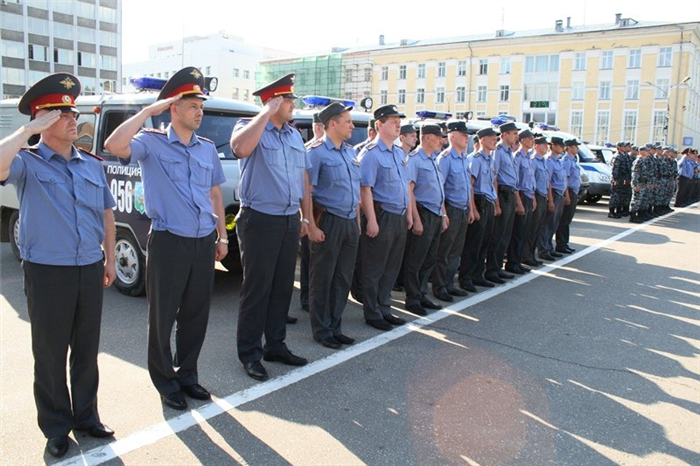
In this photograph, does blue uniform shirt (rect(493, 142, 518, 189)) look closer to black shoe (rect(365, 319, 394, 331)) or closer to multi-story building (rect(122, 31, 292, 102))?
black shoe (rect(365, 319, 394, 331))

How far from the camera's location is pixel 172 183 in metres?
3.67

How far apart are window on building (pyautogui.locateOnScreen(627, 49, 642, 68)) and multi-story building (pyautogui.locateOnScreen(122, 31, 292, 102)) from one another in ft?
170

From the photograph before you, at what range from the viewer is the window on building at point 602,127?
6153cm

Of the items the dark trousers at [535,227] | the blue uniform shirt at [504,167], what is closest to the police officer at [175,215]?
the blue uniform shirt at [504,167]

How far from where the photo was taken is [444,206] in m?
6.70

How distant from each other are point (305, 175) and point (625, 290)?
4743 millimetres

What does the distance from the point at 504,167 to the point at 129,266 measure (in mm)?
4696

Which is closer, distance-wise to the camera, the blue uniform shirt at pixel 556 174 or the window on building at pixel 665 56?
the blue uniform shirt at pixel 556 174

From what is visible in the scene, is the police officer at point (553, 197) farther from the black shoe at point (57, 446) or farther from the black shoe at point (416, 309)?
the black shoe at point (57, 446)

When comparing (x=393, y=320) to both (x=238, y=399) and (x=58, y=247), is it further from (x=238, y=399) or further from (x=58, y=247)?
(x=58, y=247)

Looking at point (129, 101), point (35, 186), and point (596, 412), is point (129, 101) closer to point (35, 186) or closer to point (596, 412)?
point (35, 186)

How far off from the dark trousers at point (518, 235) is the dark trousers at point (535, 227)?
0.28 meters

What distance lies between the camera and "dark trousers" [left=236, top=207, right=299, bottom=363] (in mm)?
4289

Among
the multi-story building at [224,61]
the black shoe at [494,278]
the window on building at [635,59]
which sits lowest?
the black shoe at [494,278]
